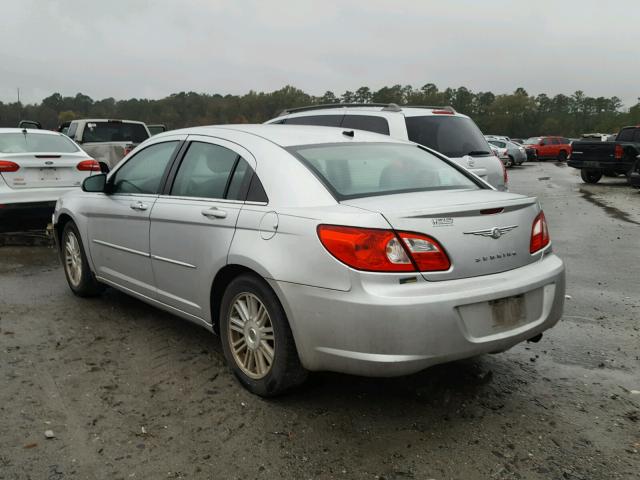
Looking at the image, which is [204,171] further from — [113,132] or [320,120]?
[113,132]

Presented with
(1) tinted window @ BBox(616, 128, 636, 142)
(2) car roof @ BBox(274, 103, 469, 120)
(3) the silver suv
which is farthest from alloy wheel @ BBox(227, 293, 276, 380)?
(1) tinted window @ BBox(616, 128, 636, 142)

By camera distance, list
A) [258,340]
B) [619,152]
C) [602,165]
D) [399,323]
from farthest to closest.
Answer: [602,165]
[619,152]
[258,340]
[399,323]

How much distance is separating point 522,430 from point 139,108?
66570mm

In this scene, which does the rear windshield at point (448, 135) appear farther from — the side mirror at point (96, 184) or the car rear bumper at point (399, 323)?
the car rear bumper at point (399, 323)

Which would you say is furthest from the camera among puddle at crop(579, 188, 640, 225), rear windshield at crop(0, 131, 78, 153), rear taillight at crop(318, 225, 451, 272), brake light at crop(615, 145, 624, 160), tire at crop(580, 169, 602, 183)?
tire at crop(580, 169, 602, 183)

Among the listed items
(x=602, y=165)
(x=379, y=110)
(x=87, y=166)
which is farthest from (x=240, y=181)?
(x=602, y=165)

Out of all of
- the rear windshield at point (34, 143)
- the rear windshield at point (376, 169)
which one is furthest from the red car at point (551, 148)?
the rear windshield at point (376, 169)

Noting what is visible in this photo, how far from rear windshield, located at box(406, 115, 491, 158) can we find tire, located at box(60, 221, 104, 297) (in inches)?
156

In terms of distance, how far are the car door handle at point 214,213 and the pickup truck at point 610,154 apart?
1890cm

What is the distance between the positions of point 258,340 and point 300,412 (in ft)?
1.51

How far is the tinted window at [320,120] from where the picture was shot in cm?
841

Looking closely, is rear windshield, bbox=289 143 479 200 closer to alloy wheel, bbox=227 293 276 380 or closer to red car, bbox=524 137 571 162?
alloy wheel, bbox=227 293 276 380

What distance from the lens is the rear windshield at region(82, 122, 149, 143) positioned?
576 inches

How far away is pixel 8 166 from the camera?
8.09 metres
